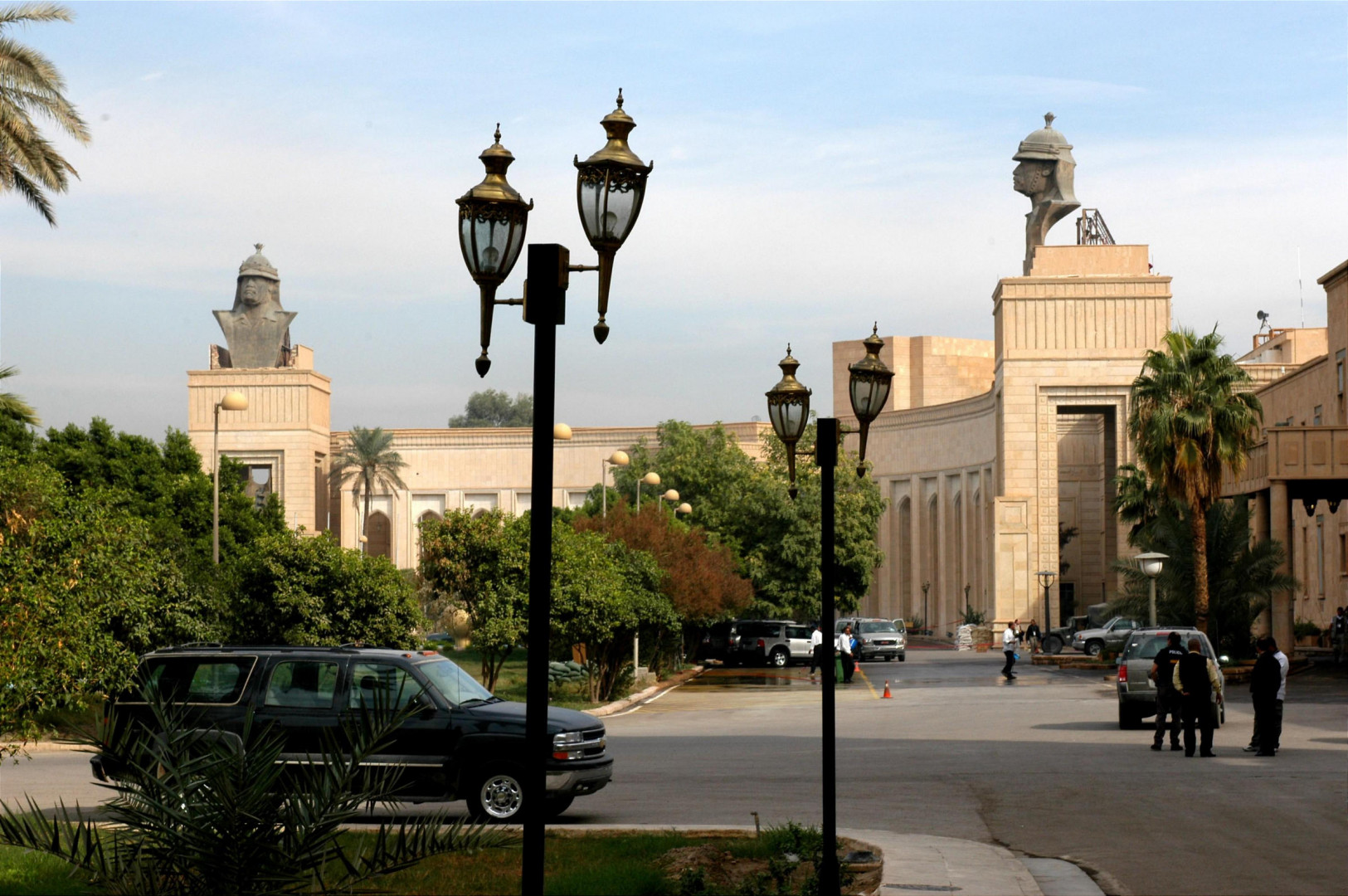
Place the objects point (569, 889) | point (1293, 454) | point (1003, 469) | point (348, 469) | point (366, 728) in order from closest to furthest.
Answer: point (366, 728) → point (569, 889) → point (1293, 454) → point (1003, 469) → point (348, 469)

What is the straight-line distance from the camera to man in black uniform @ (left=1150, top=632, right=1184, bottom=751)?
21031 mm

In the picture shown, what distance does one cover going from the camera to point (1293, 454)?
128ft

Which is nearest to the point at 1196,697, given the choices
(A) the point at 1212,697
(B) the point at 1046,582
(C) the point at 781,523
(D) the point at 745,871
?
(A) the point at 1212,697

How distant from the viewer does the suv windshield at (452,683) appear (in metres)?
14.2

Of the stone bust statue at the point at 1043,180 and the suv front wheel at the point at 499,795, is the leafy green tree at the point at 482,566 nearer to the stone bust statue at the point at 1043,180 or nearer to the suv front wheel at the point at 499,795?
the suv front wheel at the point at 499,795

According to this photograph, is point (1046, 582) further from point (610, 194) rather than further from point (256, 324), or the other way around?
point (610, 194)

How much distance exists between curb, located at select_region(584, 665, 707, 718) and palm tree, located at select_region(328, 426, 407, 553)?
166 ft

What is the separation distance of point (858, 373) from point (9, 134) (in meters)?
Result: 17.5

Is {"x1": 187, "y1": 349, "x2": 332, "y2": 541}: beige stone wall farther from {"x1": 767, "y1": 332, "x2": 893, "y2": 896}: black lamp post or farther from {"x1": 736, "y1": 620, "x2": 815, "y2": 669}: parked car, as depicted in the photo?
{"x1": 767, "y1": 332, "x2": 893, "y2": 896}: black lamp post

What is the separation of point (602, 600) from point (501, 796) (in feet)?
55.4

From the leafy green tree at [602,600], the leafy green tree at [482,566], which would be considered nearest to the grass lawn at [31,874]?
the leafy green tree at [482,566]

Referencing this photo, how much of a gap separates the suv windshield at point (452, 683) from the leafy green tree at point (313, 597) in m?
12.0

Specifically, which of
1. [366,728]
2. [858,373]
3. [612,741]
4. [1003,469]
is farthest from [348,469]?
[366,728]

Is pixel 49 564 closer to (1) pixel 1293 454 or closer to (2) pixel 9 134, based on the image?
(2) pixel 9 134
